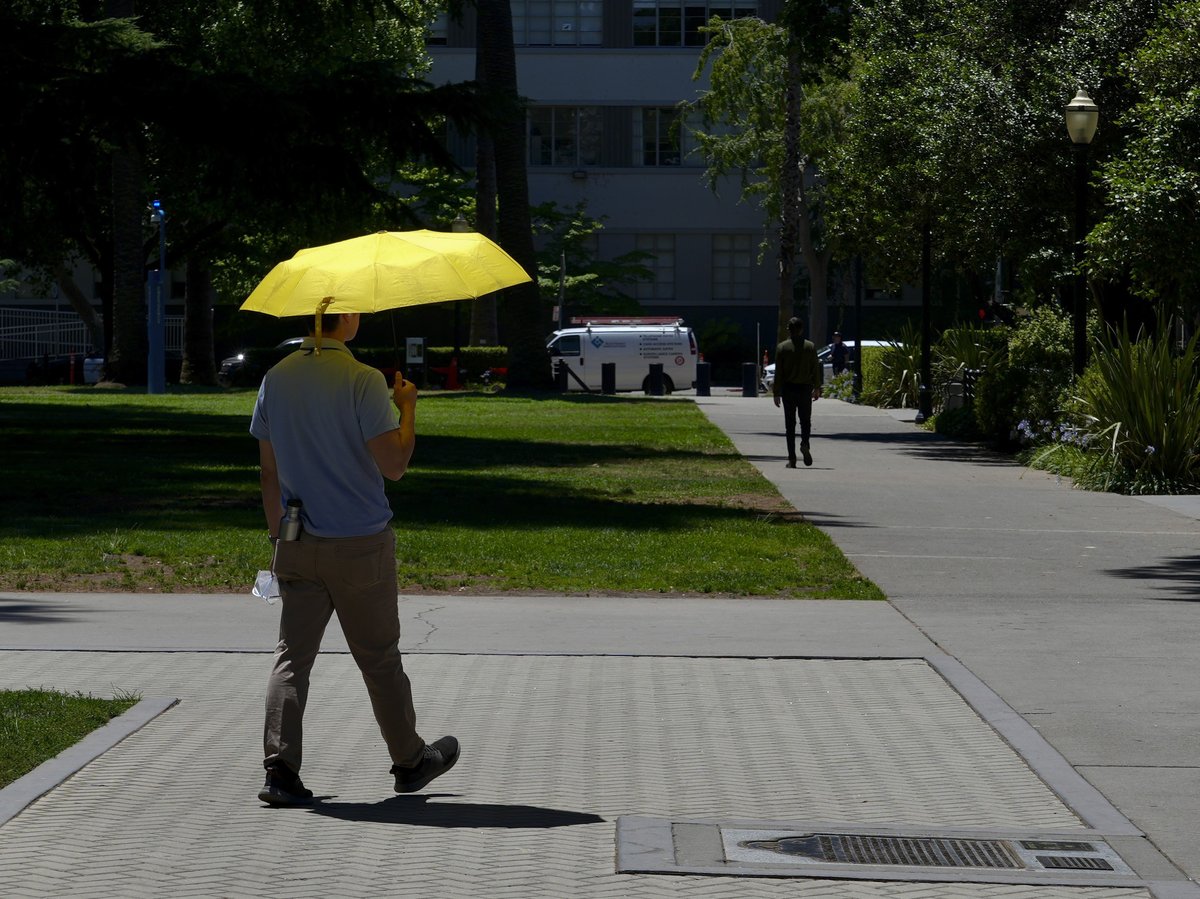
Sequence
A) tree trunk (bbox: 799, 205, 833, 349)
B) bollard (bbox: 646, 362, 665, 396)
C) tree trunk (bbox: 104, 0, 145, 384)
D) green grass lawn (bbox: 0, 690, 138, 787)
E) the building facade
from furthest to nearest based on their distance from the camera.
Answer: the building facade, tree trunk (bbox: 799, 205, 833, 349), bollard (bbox: 646, 362, 665, 396), tree trunk (bbox: 104, 0, 145, 384), green grass lawn (bbox: 0, 690, 138, 787)

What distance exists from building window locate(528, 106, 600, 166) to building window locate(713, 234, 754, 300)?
5.77 metres

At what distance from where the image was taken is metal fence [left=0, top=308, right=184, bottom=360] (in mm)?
66750

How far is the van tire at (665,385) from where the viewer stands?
50219 millimetres

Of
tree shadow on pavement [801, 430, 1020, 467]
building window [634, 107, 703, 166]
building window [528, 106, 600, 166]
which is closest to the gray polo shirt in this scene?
tree shadow on pavement [801, 430, 1020, 467]

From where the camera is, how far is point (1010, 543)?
14.9 m

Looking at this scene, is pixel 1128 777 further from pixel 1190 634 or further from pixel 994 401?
pixel 994 401

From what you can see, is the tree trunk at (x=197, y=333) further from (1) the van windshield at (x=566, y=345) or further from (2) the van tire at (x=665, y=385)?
(2) the van tire at (x=665, y=385)

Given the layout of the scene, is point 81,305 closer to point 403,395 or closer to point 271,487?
point 271,487

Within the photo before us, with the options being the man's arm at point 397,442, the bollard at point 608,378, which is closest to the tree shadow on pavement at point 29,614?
the man's arm at point 397,442

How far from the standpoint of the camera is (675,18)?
68938mm

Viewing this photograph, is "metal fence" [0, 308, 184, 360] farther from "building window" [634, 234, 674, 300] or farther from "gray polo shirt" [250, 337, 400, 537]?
"gray polo shirt" [250, 337, 400, 537]

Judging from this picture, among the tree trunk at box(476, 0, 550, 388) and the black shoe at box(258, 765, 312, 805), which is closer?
the black shoe at box(258, 765, 312, 805)

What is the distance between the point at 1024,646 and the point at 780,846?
14.1 ft

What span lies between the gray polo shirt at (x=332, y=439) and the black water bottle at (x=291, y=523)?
0.03 metres
